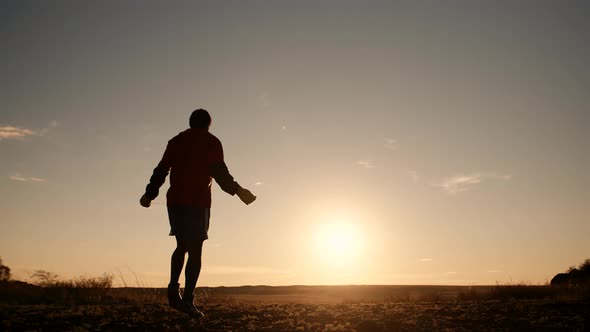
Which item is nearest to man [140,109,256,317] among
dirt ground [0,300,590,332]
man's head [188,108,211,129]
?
man's head [188,108,211,129]

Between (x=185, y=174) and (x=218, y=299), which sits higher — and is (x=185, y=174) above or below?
above

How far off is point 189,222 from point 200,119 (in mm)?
1412

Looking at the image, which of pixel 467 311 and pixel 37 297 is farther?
pixel 37 297

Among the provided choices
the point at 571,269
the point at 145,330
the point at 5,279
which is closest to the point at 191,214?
the point at 145,330

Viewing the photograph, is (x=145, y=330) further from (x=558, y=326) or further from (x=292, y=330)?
(x=558, y=326)

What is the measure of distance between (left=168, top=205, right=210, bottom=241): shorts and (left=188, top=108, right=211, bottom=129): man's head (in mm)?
1137

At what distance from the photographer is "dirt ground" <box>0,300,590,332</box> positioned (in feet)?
19.6

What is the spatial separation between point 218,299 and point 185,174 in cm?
481

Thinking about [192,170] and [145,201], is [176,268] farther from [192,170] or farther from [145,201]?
[192,170]

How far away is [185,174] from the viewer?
265 inches

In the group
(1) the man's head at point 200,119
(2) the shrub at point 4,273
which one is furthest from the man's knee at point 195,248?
(2) the shrub at point 4,273

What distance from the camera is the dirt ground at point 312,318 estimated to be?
5988 mm

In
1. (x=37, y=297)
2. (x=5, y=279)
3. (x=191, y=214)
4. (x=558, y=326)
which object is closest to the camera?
(x=558, y=326)

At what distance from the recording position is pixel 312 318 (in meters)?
6.79
